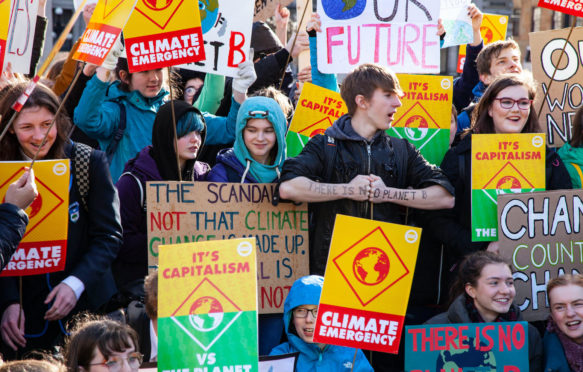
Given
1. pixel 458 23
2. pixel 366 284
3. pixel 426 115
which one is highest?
pixel 458 23

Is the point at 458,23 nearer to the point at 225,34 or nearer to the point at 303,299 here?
the point at 225,34

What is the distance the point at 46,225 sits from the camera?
430cm

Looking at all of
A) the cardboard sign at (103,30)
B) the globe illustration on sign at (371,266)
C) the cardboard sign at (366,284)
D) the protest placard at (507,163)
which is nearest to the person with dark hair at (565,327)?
the protest placard at (507,163)

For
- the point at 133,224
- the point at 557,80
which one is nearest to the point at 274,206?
the point at 133,224

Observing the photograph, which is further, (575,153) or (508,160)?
(575,153)

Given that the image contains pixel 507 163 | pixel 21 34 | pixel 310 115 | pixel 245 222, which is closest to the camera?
pixel 245 222

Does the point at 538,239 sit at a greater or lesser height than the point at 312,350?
greater

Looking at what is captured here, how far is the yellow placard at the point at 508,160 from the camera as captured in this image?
5.05m

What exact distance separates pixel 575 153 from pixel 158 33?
252 centimetres

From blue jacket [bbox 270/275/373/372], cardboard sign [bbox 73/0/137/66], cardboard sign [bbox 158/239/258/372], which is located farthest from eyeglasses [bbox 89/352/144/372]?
cardboard sign [bbox 73/0/137/66]

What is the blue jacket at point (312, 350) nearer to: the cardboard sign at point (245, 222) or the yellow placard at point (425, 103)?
the cardboard sign at point (245, 222)

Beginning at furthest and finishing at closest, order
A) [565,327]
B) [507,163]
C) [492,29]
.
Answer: [492,29], [507,163], [565,327]

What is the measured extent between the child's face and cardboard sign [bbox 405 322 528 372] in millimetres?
2411

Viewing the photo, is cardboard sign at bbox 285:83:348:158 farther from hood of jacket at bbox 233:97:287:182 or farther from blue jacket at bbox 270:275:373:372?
blue jacket at bbox 270:275:373:372
